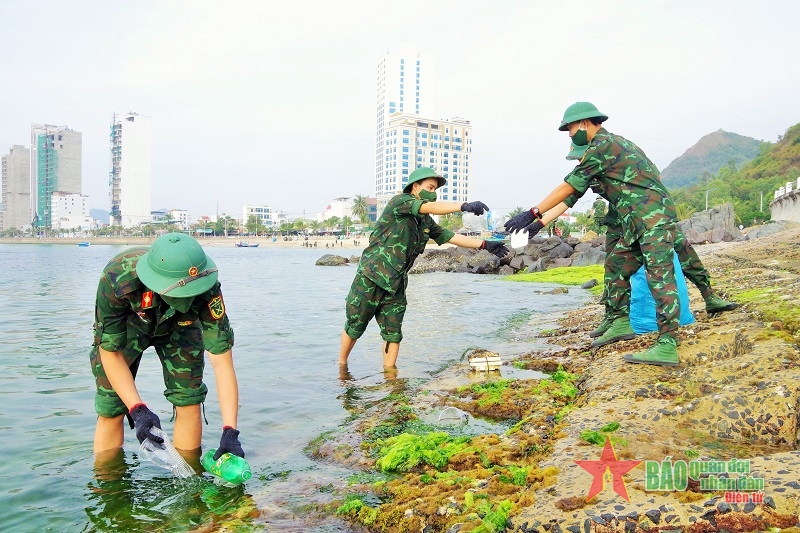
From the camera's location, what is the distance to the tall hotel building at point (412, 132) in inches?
5709

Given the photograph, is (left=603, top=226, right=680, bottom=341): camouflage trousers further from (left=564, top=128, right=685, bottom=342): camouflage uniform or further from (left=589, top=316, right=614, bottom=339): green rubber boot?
(left=589, top=316, right=614, bottom=339): green rubber boot

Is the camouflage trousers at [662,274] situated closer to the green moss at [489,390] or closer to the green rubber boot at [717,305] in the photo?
the green rubber boot at [717,305]

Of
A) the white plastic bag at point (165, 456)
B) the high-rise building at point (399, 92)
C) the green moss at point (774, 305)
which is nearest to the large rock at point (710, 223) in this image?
the green moss at point (774, 305)

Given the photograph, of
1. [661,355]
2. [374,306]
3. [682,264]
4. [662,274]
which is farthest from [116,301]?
[682,264]

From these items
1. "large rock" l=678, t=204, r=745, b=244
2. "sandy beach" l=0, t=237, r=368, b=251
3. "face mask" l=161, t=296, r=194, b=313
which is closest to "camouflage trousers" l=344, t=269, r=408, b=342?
"face mask" l=161, t=296, r=194, b=313

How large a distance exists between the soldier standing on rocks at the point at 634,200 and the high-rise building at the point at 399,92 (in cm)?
14640

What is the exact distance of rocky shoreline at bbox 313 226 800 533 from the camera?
2.34 meters

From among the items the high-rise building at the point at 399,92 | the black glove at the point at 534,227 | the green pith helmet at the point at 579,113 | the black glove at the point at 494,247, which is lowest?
the black glove at the point at 494,247

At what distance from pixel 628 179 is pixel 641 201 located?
0.69 feet

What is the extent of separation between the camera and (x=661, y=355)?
4.39 metres

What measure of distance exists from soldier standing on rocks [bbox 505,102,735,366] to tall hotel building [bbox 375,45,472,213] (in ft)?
444

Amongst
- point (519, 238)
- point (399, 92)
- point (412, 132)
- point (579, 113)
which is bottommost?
point (519, 238)

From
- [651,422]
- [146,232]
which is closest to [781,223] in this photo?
[651,422]

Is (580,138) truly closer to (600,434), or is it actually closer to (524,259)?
(600,434)
